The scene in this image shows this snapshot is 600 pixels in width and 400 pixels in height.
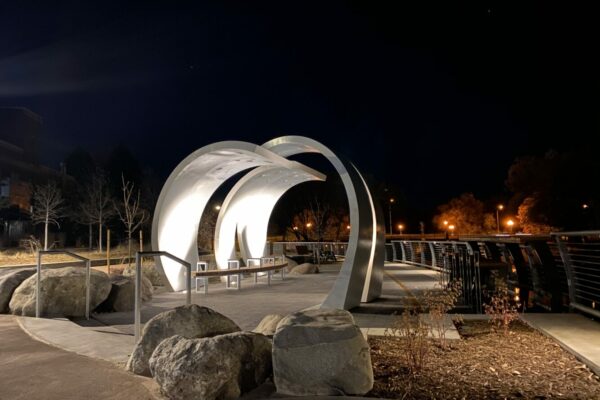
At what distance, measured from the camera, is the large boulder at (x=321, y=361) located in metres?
4.16

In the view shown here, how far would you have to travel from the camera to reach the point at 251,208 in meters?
18.7

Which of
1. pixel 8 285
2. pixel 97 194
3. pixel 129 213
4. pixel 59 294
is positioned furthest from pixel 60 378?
pixel 97 194

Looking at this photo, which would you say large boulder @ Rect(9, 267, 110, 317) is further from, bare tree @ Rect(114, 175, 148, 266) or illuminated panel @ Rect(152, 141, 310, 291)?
bare tree @ Rect(114, 175, 148, 266)

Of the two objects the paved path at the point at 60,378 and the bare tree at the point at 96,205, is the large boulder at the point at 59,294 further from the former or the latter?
the bare tree at the point at 96,205

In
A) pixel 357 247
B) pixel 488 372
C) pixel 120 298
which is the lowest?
pixel 488 372

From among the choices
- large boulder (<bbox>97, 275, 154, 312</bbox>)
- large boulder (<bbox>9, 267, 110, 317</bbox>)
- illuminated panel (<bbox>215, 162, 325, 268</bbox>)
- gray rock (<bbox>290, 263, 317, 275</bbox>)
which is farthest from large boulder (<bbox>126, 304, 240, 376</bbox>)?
gray rock (<bbox>290, 263, 317, 275</bbox>)

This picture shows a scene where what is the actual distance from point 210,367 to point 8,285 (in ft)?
25.8

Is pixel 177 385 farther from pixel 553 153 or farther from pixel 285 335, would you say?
pixel 553 153

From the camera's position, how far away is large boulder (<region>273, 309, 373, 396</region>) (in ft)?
13.6

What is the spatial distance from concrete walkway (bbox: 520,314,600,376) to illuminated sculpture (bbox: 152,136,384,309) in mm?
3393

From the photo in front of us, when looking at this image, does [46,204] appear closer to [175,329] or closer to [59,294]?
[59,294]

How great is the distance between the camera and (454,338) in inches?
244

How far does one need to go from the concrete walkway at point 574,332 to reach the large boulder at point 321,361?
8.20 feet

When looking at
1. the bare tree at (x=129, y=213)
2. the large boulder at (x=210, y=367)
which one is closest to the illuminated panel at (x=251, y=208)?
the bare tree at (x=129, y=213)
